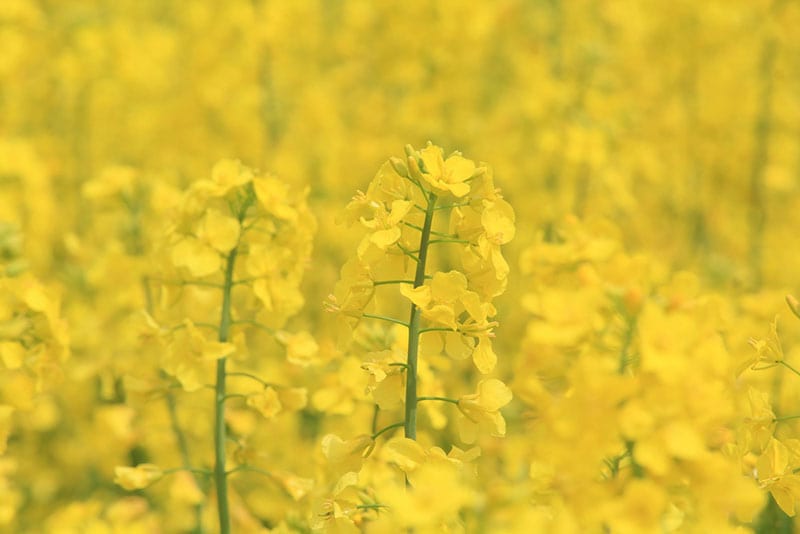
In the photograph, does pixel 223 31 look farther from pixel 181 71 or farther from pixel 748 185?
pixel 748 185

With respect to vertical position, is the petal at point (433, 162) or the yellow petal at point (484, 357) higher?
the petal at point (433, 162)

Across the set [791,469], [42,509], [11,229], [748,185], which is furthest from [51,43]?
[791,469]

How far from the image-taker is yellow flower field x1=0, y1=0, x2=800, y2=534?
5.60 feet

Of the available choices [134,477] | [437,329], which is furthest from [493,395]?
[134,477]

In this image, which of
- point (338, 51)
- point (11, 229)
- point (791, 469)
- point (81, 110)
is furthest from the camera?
point (338, 51)

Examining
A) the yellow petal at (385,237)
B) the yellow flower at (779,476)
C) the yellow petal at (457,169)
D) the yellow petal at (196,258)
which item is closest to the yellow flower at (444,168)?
the yellow petal at (457,169)

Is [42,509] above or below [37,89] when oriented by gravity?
below

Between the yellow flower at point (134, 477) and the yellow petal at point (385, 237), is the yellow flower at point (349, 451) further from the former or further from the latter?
the yellow flower at point (134, 477)

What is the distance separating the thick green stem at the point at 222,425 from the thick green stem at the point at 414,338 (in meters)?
0.57

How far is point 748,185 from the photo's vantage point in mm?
6945

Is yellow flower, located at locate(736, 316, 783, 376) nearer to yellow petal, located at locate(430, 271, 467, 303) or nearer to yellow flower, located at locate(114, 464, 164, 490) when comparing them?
yellow petal, located at locate(430, 271, 467, 303)

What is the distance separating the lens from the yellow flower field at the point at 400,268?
1.71m

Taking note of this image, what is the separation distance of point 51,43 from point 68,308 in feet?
6.90

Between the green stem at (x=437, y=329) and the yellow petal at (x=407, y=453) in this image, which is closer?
the yellow petal at (x=407, y=453)
